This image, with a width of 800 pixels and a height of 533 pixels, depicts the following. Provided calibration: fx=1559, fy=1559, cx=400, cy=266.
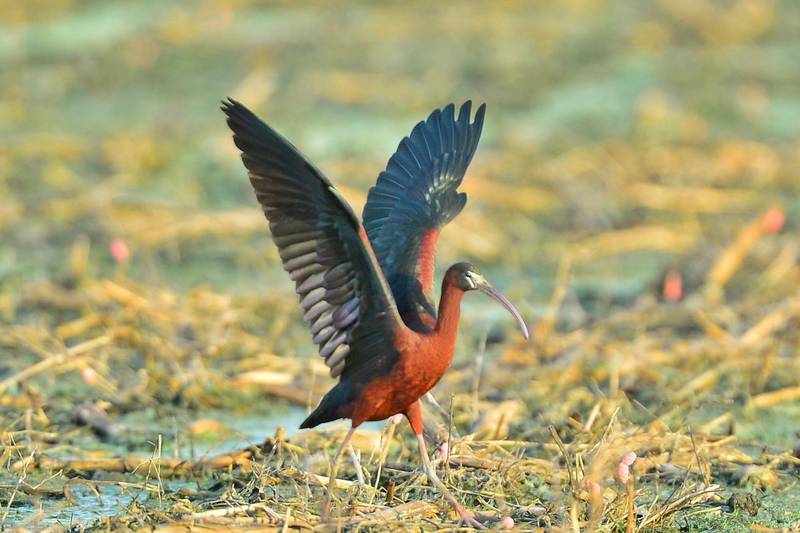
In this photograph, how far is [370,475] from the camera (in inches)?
217

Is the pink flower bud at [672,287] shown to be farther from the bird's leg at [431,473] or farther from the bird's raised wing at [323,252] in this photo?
the bird's raised wing at [323,252]

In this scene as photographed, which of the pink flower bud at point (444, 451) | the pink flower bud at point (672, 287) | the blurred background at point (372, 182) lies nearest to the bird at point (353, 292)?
the pink flower bud at point (444, 451)

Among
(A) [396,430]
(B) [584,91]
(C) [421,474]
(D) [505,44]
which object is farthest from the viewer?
(D) [505,44]

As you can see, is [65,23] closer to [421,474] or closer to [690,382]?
[690,382]

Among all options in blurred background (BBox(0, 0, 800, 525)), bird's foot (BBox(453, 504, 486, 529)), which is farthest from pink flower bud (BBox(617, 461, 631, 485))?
blurred background (BBox(0, 0, 800, 525))

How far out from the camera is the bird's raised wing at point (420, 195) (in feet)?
18.5

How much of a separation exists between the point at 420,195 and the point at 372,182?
564 cm

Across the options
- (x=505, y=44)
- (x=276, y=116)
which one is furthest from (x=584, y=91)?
(x=276, y=116)

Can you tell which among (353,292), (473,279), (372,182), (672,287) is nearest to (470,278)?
(473,279)

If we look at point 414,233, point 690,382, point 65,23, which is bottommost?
point 690,382

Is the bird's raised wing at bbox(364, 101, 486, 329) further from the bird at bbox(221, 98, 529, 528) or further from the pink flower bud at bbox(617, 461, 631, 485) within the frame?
the pink flower bud at bbox(617, 461, 631, 485)

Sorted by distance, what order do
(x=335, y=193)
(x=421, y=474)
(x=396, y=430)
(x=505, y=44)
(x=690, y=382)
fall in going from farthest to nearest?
1. (x=505, y=44)
2. (x=690, y=382)
3. (x=396, y=430)
4. (x=421, y=474)
5. (x=335, y=193)

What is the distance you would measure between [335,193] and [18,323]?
13.2 ft

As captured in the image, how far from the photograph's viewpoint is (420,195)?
5.86m
